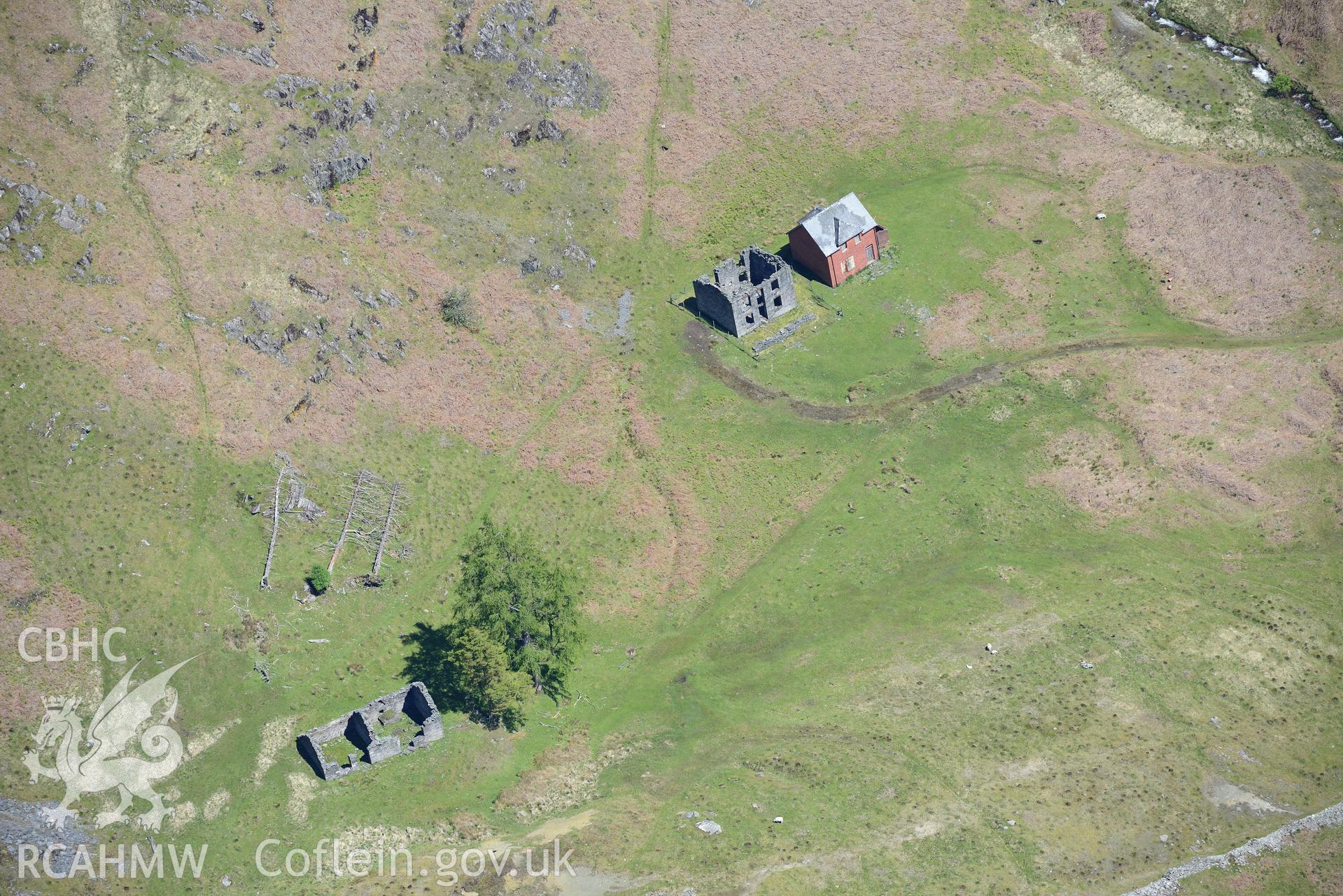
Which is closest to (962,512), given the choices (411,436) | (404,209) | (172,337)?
(411,436)

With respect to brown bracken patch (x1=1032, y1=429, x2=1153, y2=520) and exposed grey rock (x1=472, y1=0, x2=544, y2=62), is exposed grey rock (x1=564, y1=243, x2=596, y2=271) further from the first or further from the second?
brown bracken patch (x1=1032, y1=429, x2=1153, y2=520)

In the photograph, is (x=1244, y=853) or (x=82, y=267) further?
(x=82, y=267)

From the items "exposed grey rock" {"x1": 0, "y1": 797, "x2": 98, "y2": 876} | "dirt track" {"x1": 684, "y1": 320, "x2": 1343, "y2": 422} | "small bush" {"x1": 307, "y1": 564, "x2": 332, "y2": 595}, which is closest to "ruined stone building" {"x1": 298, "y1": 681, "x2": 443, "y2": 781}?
"small bush" {"x1": 307, "y1": 564, "x2": 332, "y2": 595}

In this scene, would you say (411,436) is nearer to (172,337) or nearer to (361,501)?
(361,501)

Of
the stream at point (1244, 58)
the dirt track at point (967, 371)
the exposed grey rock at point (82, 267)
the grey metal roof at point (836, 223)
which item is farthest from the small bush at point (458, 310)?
the stream at point (1244, 58)

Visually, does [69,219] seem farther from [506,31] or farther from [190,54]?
[506,31]

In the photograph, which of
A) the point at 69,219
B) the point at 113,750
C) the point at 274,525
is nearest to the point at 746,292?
the point at 274,525

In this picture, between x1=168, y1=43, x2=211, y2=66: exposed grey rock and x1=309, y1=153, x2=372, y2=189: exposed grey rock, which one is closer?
x1=309, y1=153, x2=372, y2=189: exposed grey rock
